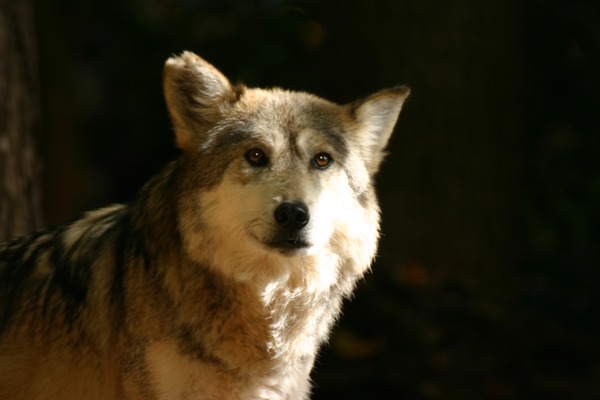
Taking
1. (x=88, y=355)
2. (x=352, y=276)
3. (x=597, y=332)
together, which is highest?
(x=352, y=276)

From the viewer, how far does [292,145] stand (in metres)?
4.22

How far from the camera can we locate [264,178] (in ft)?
13.3

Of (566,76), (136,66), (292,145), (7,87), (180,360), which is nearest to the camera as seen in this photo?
(180,360)

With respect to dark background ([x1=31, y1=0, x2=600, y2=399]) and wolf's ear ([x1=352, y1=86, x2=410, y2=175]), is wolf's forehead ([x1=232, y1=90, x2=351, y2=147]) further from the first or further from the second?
dark background ([x1=31, y1=0, x2=600, y2=399])

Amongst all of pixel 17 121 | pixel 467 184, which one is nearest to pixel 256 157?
pixel 17 121

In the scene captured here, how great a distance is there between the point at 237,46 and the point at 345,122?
529 cm

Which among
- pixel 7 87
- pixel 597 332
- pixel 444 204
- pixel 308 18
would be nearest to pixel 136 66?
pixel 308 18

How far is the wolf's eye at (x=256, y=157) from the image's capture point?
413 centimetres

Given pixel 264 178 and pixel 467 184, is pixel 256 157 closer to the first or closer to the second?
pixel 264 178

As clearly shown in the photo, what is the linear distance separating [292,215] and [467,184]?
A: 440 centimetres

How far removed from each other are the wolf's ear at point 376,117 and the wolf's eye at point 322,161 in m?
0.36

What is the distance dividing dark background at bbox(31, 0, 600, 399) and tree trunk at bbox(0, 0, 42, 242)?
3.08 m

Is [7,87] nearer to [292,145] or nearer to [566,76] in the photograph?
[292,145]

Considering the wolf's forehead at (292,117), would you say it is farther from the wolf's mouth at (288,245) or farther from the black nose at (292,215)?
the wolf's mouth at (288,245)
